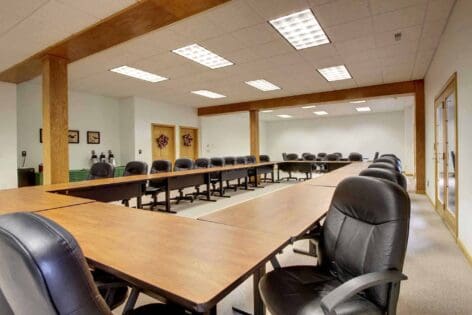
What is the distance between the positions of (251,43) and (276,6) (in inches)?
43.4

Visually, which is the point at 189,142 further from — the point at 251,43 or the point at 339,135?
the point at 339,135

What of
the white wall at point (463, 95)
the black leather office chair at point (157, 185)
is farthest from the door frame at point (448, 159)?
the black leather office chair at point (157, 185)

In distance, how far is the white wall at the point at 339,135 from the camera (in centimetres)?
1191

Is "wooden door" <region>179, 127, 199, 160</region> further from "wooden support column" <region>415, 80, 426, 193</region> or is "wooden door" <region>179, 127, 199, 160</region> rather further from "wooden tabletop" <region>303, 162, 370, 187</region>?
"wooden support column" <region>415, 80, 426, 193</region>

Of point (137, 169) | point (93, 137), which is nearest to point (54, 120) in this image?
point (137, 169)

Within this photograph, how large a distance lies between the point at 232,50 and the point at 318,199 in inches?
119

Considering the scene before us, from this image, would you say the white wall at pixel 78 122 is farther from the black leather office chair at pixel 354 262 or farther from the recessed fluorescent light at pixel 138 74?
the black leather office chair at pixel 354 262

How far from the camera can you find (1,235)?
24.2 inches

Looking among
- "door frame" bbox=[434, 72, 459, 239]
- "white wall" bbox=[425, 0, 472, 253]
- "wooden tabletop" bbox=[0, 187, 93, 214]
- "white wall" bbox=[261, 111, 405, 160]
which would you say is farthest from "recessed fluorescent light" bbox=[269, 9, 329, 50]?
"white wall" bbox=[261, 111, 405, 160]

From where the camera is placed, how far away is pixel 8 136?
17.9 ft

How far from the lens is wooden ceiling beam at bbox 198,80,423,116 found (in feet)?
22.1

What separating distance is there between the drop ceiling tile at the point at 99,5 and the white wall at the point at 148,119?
5.07m

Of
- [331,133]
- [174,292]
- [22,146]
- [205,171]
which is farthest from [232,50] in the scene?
[331,133]

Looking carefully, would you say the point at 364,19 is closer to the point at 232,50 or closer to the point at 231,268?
the point at 232,50
